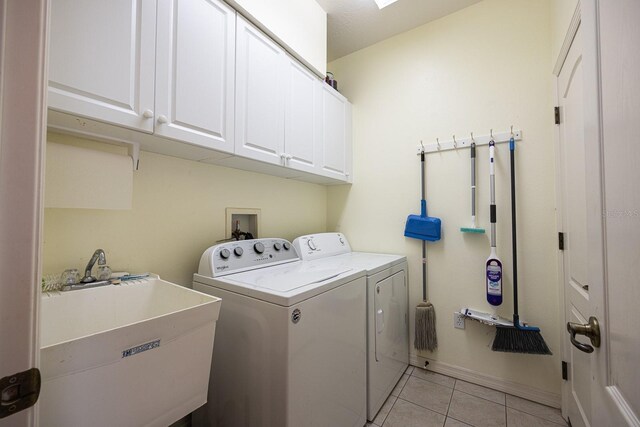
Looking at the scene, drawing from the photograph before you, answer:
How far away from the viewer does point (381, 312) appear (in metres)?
1.65

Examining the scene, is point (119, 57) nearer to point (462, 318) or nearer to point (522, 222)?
point (522, 222)

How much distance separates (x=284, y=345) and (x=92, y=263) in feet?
2.91

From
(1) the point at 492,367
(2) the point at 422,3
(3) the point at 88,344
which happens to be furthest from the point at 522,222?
(3) the point at 88,344

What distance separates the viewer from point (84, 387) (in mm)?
644

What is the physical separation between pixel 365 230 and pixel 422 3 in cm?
181

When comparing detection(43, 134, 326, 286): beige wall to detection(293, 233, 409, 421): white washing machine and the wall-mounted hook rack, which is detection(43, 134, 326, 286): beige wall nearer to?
detection(293, 233, 409, 421): white washing machine

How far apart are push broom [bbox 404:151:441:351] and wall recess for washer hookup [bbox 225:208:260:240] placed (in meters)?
1.20

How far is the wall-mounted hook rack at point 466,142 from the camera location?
181 cm

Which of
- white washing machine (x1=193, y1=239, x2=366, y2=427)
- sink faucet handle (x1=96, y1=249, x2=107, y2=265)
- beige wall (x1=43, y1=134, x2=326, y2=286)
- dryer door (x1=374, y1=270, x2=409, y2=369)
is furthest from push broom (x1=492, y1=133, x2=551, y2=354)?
sink faucet handle (x1=96, y1=249, x2=107, y2=265)

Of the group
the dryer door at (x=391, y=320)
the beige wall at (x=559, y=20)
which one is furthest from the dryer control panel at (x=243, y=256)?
the beige wall at (x=559, y=20)

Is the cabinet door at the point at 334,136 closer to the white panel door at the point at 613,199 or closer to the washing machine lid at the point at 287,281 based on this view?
the washing machine lid at the point at 287,281

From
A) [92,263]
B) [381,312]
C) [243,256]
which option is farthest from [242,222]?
[381,312]

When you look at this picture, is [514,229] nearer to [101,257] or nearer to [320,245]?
[320,245]

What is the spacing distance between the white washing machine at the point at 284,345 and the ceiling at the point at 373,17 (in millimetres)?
1898
